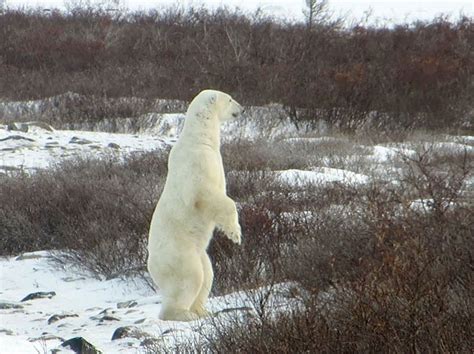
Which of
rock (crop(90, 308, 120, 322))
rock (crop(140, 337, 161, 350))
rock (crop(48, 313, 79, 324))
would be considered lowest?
rock (crop(48, 313, 79, 324))

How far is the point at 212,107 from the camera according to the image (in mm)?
4902

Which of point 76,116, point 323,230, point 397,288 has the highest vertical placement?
point 397,288

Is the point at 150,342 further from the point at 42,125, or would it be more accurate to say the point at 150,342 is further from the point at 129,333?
the point at 42,125

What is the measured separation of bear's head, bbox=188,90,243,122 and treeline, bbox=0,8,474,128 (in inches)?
382

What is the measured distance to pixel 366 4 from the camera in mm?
42250

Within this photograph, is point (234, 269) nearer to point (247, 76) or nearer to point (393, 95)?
point (393, 95)

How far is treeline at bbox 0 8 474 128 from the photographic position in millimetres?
15531

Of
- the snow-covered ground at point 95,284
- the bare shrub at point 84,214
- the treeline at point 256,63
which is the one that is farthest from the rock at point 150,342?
the treeline at point 256,63

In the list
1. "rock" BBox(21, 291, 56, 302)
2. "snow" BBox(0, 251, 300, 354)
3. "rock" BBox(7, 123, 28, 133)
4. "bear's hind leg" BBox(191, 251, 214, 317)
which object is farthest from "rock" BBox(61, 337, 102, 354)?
"rock" BBox(7, 123, 28, 133)

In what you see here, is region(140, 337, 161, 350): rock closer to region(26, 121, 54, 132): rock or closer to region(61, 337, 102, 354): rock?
region(61, 337, 102, 354): rock

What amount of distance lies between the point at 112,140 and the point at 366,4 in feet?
106

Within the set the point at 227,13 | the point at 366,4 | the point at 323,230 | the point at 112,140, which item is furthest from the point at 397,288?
the point at 366,4

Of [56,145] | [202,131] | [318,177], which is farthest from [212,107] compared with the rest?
[56,145]

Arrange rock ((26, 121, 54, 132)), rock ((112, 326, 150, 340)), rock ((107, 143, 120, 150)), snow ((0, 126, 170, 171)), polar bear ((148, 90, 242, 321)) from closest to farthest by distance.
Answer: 1. rock ((112, 326, 150, 340))
2. polar bear ((148, 90, 242, 321))
3. snow ((0, 126, 170, 171))
4. rock ((107, 143, 120, 150))
5. rock ((26, 121, 54, 132))
